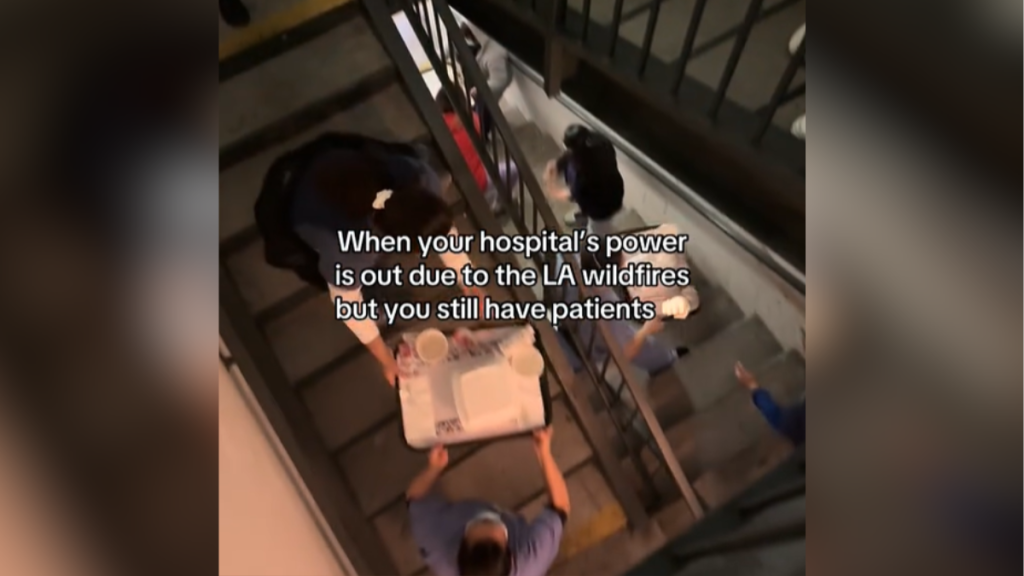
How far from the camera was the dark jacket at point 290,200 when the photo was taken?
1569 mm

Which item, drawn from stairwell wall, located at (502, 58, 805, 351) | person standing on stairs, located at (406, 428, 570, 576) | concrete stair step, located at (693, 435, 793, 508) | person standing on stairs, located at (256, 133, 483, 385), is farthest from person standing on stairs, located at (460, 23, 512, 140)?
concrete stair step, located at (693, 435, 793, 508)

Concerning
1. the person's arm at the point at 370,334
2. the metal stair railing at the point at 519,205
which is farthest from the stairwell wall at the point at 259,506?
the metal stair railing at the point at 519,205

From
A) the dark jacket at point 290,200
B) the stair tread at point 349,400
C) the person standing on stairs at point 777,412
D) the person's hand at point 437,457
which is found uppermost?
the dark jacket at point 290,200

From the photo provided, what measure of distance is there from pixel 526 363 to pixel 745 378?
124 cm

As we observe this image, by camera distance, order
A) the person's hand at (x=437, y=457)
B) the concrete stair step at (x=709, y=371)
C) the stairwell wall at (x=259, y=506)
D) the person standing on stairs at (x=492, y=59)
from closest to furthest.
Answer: the stairwell wall at (x=259, y=506)
the person's hand at (x=437, y=457)
the person standing on stairs at (x=492, y=59)
the concrete stair step at (x=709, y=371)

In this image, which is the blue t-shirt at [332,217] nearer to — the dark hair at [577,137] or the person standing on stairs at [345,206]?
the person standing on stairs at [345,206]

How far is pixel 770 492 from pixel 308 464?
1.09 metres

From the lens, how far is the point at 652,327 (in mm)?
2434

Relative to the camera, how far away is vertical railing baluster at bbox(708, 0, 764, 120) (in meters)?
1.08

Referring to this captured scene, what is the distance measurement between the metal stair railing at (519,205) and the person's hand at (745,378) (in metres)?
0.51

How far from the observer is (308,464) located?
5.08ft

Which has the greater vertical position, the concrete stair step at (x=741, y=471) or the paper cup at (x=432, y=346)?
the paper cup at (x=432, y=346)
